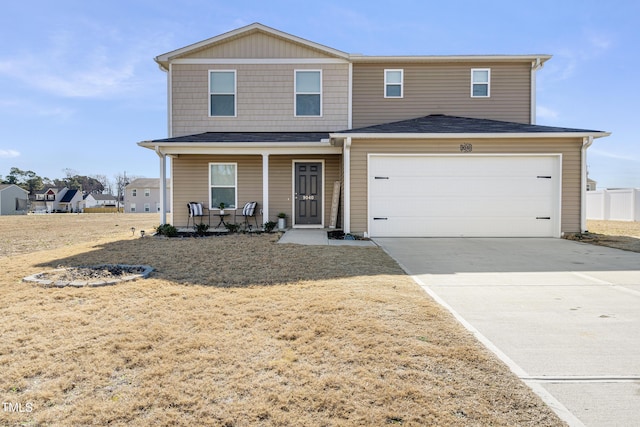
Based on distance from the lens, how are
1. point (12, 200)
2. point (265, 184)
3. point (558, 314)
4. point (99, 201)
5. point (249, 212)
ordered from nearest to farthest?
point (558, 314), point (265, 184), point (249, 212), point (12, 200), point (99, 201)

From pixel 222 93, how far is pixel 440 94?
24.4 ft

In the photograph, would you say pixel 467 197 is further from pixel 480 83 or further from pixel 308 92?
pixel 308 92

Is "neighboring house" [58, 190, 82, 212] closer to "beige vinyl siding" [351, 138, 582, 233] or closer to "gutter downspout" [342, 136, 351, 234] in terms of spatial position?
"gutter downspout" [342, 136, 351, 234]

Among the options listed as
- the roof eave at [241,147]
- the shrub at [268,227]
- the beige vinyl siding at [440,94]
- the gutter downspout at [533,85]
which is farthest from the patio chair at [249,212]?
the gutter downspout at [533,85]

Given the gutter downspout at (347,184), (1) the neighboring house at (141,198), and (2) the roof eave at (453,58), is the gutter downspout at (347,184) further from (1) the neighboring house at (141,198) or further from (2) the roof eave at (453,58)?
(1) the neighboring house at (141,198)

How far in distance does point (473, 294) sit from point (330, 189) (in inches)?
305

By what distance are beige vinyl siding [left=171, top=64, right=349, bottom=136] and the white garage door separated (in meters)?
3.56

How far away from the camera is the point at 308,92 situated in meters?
12.1

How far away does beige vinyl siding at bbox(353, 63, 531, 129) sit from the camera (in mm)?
12320

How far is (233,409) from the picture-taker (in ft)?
6.80

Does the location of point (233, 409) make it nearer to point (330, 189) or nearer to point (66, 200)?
point (330, 189)

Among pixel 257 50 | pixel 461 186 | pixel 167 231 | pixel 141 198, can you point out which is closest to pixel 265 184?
pixel 167 231

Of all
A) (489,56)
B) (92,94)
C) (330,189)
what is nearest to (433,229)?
(330,189)

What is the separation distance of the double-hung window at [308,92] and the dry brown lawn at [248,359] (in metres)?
8.43
